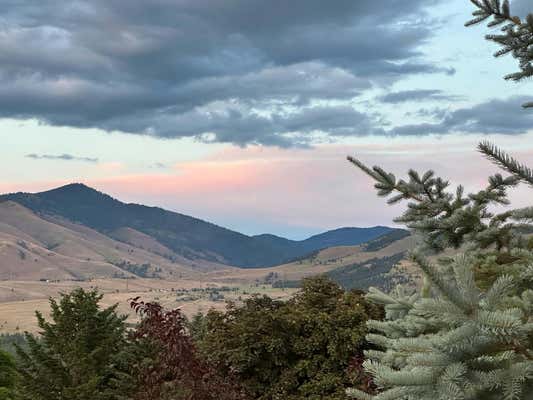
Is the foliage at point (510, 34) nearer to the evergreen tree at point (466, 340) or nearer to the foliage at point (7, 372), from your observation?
the evergreen tree at point (466, 340)

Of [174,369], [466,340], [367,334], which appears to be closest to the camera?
[466,340]

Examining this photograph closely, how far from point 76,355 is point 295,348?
10059 millimetres

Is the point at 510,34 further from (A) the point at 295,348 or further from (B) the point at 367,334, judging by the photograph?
(A) the point at 295,348

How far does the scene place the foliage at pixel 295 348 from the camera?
26.7 meters

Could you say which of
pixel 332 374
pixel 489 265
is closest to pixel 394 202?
pixel 489 265

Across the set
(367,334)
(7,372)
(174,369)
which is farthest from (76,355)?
(367,334)

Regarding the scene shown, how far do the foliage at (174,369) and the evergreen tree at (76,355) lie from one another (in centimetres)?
218

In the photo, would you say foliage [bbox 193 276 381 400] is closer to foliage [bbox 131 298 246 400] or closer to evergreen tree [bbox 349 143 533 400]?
foliage [bbox 131 298 246 400]

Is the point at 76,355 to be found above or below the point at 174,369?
below

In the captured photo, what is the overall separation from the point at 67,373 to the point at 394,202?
1597cm

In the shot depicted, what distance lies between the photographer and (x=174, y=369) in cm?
1652

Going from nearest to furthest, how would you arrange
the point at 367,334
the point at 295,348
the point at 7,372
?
the point at 367,334
the point at 295,348
the point at 7,372

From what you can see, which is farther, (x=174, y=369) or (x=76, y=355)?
(x=76, y=355)

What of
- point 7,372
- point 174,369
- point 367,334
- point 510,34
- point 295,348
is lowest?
point 7,372
